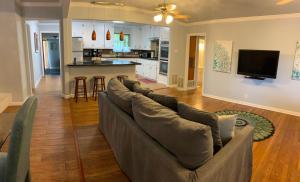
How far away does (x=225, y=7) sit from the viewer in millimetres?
5180

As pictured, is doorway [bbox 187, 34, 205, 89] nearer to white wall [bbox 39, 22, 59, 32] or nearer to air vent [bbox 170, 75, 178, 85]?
air vent [bbox 170, 75, 178, 85]

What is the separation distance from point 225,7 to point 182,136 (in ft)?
15.2

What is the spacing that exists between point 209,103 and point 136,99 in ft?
14.1

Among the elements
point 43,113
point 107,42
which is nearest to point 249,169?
point 43,113

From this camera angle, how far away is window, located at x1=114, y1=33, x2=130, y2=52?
1058 cm

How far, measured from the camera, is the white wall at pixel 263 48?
16.7 feet

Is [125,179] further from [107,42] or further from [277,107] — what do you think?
[107,42]

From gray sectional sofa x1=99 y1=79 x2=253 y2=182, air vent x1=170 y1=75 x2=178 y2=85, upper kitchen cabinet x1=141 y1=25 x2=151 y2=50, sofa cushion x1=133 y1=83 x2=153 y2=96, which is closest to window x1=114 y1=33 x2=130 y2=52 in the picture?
upper kitchen cabinet x1=141 y1=25 x2=151 y2=50

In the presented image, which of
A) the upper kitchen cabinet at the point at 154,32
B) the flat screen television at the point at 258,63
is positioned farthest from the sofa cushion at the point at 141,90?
the upper kitchen cabinet at the point at 154,32

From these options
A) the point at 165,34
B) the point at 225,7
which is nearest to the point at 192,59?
the point at 165,34

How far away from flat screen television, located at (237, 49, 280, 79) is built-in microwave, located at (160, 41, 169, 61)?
2848 millimetres

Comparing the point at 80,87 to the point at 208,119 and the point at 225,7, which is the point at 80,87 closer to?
the point at 225,7

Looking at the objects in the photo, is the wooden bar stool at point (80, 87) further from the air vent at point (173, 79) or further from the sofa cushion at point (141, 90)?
the air vent at point (173, 79)

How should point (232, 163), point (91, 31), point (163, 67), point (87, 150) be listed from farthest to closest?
1. point (91, 31)
2. point (163, 67)
3. point (87, 150)
4. point (232, 163)
